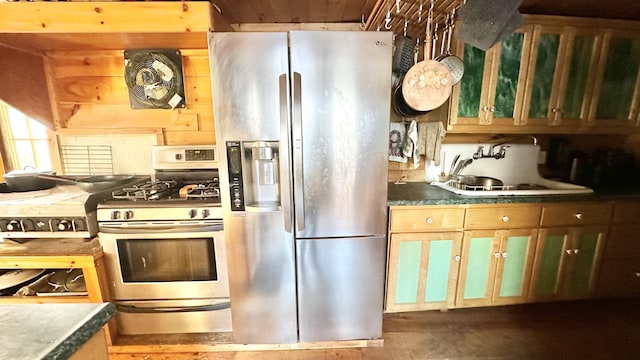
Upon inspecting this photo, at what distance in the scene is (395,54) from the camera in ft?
6.13

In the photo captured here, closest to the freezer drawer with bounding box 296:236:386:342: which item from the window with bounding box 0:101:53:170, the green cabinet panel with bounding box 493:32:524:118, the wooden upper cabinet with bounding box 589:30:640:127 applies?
the green cabinet panel with bounding box 493:32:524:118

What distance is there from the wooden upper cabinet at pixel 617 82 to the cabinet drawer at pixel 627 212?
1.95ft

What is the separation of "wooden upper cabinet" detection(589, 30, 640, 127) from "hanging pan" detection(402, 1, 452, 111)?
1.28 metres

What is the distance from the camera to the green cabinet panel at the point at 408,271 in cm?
184

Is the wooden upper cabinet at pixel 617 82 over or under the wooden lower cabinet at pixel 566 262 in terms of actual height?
over

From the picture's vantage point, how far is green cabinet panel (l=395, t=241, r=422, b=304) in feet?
6.04

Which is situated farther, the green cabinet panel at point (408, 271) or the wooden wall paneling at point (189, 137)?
the wooden wall paneling at point (189, 137)

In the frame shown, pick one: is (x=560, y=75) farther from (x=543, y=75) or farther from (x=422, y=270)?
(x=422, y=270)

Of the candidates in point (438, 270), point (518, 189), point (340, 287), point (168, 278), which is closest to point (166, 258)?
point (168, 278)

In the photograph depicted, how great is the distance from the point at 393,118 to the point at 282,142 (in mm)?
1070

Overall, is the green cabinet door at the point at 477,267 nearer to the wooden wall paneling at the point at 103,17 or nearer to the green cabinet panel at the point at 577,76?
the green cabinet panel at the point at 577,76

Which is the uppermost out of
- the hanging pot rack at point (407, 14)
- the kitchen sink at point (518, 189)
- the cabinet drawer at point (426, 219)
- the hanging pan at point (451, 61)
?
the hanging pot rack at point (407, 14)

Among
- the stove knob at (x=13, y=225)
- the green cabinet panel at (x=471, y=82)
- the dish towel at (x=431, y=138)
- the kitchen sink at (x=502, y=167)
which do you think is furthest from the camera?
the kitchen sink at (x=502, y=167)

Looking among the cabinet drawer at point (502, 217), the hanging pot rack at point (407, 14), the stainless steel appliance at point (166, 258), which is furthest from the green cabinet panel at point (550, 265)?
the stainless steel appliance at point (166, 258)
